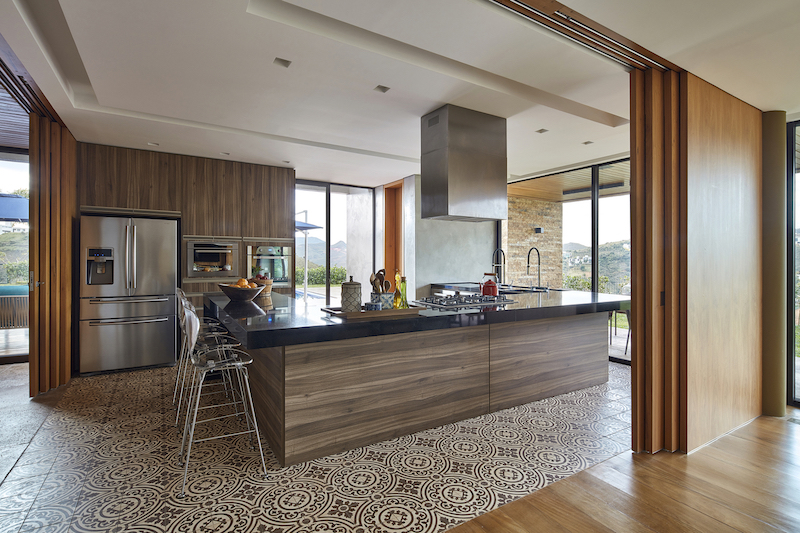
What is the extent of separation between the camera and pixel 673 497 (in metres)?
2.12

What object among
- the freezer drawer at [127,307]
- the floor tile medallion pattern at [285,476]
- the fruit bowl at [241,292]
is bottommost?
the floor tile medallion pattern at [285,476]

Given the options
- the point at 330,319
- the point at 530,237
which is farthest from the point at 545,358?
the point at 530,237

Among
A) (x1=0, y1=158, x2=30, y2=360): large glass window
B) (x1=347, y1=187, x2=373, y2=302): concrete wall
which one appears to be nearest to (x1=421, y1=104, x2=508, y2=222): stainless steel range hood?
(x1=347, y1=187, x2=373, y2=302): concrete wall

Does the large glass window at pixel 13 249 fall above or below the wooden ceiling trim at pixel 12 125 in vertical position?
below

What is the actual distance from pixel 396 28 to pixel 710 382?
301 centimetres

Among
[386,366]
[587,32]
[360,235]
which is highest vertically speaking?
[587,32]

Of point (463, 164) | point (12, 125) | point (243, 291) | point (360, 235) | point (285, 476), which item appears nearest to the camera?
point (285, 476)

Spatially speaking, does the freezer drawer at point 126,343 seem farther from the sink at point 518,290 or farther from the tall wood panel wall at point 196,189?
the sink at point 518,290

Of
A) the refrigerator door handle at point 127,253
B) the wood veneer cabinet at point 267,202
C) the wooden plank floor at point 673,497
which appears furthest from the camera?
the wood veneer cabinet at point 267,202

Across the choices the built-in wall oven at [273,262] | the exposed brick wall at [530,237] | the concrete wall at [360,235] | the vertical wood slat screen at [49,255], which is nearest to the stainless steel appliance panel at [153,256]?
the vertical wood slat screen at [49,255]

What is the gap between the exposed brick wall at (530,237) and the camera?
6.20 m

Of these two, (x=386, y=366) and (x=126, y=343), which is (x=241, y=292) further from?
(x=126, y=343)

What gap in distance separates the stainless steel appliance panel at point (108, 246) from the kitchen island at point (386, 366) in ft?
6.19

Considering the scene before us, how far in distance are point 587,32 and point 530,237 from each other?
4573 millimetres
